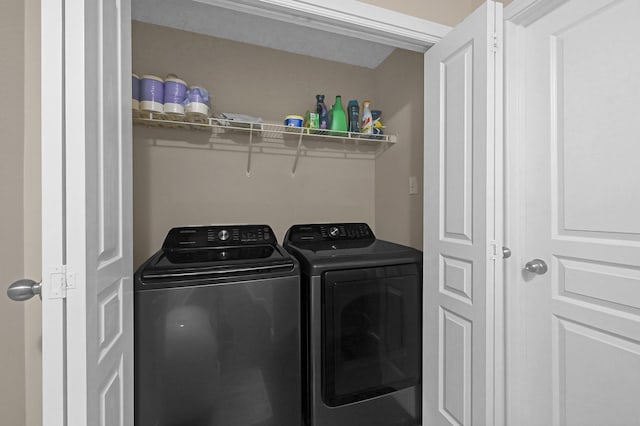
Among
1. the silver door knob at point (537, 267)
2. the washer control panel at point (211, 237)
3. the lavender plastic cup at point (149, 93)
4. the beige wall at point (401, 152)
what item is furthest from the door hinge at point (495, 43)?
the lavender plastic cup at point (149, 93)

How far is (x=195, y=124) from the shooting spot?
1769mm

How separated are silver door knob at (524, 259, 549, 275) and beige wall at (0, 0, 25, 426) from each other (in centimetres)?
187

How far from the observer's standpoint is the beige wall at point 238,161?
73.9 inches

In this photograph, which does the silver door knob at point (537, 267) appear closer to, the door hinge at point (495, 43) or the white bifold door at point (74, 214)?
the door hinge at point (495, 43)

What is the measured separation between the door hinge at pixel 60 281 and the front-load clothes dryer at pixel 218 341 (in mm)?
549

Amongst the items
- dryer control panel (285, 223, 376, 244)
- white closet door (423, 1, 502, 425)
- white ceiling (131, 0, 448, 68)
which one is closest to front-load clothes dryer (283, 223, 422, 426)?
white closet door (423, 1, 502, 425)

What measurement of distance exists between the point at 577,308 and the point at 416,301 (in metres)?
0.72

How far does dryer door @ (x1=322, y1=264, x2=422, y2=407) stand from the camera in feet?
4.63

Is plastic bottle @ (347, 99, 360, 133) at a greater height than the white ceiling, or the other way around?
the white ceiling

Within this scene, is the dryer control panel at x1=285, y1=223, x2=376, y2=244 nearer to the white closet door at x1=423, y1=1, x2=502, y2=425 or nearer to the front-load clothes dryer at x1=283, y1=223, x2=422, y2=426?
the front-load clothes dryer at x1=283, y1=223, x2=422, y2=426

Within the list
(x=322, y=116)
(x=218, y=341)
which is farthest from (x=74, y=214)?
(x=322, y=116)

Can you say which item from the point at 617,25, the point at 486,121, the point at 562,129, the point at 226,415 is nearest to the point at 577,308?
the point at 562,129

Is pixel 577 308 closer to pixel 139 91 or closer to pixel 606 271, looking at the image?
pixel 606 271

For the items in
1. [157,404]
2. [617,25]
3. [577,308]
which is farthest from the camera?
[157,404]
